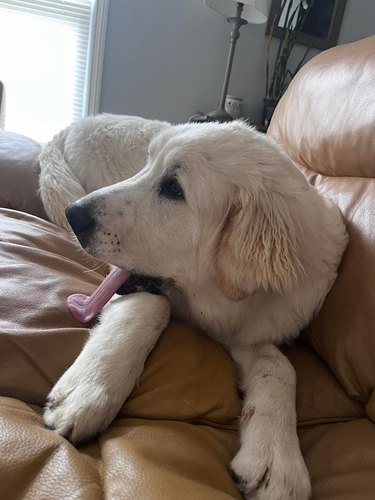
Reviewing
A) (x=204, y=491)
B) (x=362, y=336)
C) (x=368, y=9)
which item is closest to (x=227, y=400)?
(x=204, y=491)

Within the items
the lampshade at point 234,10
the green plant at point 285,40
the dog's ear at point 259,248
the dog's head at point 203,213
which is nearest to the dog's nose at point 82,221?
the dog's head at point 203,213

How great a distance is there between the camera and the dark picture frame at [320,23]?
3.48m

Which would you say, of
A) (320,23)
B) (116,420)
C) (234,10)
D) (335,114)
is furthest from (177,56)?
(116,420)

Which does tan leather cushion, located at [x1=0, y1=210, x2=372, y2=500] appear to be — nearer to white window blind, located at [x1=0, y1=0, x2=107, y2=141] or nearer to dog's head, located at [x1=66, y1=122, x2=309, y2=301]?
dog's head, located at [x1=66, y1=122, x2=309, y2=301]

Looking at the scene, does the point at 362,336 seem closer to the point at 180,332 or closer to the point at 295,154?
the point at 180,332

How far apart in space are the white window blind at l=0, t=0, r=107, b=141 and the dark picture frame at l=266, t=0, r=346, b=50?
1386 millimetres

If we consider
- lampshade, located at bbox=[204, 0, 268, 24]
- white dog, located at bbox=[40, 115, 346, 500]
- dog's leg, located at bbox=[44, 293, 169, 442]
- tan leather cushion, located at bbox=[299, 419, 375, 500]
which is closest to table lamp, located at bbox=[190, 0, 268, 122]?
lampshade, located at bbox=[204, 0, 268, 24]

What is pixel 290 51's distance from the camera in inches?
137

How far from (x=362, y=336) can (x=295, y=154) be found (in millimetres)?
857

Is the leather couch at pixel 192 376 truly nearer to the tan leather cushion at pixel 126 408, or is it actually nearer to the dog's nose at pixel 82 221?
the tan leather cushion at pixel 126 408

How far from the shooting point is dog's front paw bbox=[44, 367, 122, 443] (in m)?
0.72

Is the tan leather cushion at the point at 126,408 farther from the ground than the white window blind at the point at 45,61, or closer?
closer

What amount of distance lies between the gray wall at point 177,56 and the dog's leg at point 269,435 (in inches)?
112

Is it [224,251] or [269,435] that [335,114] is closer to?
[224,251]
